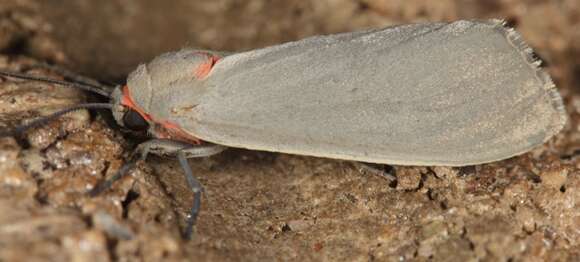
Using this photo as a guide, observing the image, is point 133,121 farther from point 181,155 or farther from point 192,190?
point 192,190

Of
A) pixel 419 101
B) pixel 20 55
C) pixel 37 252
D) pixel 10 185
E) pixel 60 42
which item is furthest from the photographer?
pixel 60 42

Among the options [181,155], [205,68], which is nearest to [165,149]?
[181,155]

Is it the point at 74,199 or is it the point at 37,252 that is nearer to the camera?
the point at 37,252

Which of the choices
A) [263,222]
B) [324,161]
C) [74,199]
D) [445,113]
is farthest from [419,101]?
[74,199]

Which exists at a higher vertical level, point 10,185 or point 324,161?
point 324,161

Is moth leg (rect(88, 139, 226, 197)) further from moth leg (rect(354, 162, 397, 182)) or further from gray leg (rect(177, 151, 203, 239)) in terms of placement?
moth leg (rect(354, 162, 397, 182))

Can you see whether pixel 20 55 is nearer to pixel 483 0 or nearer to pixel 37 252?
pixel 37 252

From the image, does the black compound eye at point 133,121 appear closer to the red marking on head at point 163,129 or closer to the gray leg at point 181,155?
the red marking on head at point 163,129
